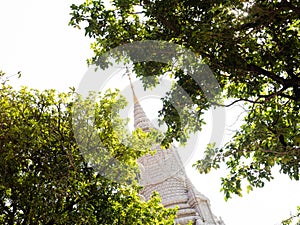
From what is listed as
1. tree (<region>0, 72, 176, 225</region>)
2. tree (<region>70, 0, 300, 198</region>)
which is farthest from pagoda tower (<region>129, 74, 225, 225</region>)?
tree (<region>70, 0, 300, 198</region>)

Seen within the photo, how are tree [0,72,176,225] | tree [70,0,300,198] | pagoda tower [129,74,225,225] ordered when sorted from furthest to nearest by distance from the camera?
pagoda tower [129,74,225,225] < tree [0,72,176,225] < tree [70,0,300,198]

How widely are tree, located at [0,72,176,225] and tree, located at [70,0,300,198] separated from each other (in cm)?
381

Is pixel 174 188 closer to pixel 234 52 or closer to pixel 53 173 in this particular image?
pixel 53 173

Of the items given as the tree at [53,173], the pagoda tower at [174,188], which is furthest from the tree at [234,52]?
the pagoda tower at [174,188]

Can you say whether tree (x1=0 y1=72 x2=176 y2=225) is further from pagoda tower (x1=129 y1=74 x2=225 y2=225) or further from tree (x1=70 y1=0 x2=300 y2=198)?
pagoda tower (x1=129 y1=74 x2=225 y2=225)

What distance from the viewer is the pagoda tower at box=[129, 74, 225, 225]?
2577 centimetres

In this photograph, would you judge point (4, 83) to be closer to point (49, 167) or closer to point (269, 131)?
point (49, 167)

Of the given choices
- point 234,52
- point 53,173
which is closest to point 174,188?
point 53,173

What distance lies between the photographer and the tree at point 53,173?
10.8 m

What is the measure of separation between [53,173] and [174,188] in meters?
17.4

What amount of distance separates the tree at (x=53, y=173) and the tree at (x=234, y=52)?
3.81 meters

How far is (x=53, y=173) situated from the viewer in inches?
436

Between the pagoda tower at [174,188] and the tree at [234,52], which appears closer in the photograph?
the tree at [234,52]

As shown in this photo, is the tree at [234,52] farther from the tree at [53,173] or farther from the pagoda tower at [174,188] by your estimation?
the pagoda tower at [174,188]
